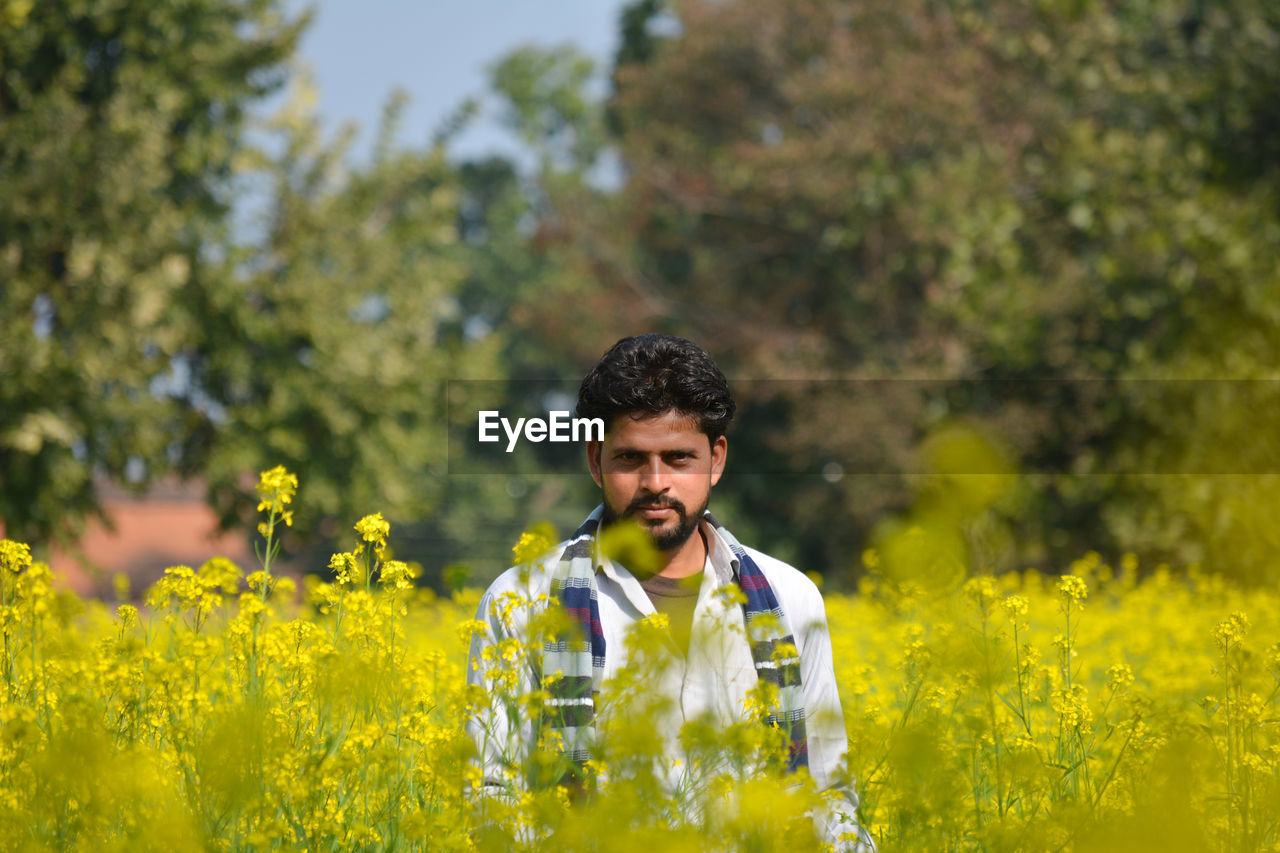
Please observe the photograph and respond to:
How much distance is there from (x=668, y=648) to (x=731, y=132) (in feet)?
77.0

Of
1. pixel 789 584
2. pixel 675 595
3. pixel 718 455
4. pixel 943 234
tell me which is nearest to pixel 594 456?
pixel 718 455

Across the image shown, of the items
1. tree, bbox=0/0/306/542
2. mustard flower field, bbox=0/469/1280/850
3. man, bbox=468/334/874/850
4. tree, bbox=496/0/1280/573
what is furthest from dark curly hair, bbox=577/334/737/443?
tree, bbox=0/0/306/542

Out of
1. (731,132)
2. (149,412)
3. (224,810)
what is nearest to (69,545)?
(149,412)

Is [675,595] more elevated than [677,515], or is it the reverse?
[677,515]

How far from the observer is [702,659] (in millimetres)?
2428

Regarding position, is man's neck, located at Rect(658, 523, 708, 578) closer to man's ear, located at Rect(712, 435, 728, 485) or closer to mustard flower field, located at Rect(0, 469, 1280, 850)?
man's ear, located at Rect(712, 435, 728, 485)

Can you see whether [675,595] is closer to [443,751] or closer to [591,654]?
[591,654]

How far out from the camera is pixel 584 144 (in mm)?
41938

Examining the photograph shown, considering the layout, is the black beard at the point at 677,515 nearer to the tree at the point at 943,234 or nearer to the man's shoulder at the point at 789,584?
the man's shoulder at the point at 789,584

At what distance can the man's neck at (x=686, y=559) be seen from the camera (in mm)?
2664

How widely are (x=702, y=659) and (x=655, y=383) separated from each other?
1.85 feet

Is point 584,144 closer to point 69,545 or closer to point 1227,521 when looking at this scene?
point 69,545

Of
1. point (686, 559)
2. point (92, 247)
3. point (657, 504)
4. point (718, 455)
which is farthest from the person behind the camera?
point (92, 247)

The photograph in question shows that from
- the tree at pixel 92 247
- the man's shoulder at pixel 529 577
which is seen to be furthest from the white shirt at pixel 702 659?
the tree at pixel 92 247
